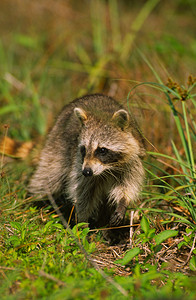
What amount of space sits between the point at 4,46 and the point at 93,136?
16.8 feet

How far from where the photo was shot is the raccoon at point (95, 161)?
3.89 metres

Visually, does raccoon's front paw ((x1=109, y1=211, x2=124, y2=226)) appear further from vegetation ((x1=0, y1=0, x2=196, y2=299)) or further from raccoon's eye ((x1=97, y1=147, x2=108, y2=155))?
raccoon's eye ((x1=97, y1=147, x2=108, y2=155))

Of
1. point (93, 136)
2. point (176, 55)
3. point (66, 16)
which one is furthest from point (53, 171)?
point (66, 16)

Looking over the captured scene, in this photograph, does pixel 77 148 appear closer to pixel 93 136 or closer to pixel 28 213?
pixel 93 136

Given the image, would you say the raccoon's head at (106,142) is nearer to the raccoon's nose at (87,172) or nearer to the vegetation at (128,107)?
the raccoon's nose at (87,172)

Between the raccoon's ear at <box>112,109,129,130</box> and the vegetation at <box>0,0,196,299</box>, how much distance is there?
237 millimetres

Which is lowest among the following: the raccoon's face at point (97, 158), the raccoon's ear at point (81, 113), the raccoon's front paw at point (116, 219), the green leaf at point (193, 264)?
the green leaf at point (193, 264)

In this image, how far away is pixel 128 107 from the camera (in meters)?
3.90

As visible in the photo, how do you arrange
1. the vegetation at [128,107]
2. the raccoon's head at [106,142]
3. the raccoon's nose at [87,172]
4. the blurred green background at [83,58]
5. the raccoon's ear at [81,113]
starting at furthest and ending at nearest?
the blurred green background at [83,58], the raccoon's ear at [81,113], the raccoon's head at [106,142], the raccoon's nose at [87,172], the vegetation at [128,107]

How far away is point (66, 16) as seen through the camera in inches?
371

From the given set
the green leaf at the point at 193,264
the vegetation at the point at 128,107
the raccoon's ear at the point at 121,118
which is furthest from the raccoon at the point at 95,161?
the green leaf at the point at 193,264

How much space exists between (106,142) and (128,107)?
1.31ft

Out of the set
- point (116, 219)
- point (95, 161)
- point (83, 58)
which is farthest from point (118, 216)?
point (83, 58)

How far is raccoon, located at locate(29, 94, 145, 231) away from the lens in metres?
3.89
